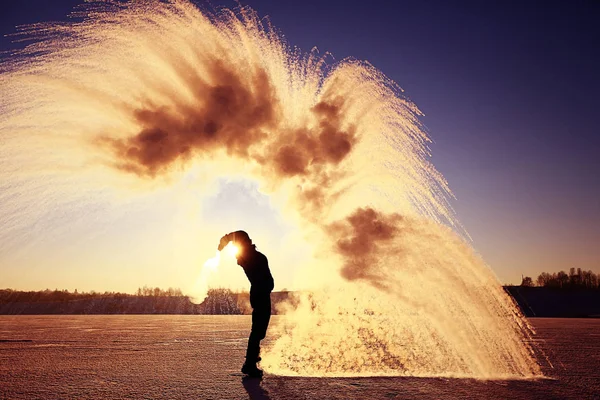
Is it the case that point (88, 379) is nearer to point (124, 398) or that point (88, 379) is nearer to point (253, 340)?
point (124, 398)

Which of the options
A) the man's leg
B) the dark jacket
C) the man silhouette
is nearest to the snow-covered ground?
the man's leg

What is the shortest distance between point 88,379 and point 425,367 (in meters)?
6.50

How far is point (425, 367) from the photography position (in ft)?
30.4

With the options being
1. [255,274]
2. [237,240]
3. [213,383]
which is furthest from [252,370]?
[237,240]

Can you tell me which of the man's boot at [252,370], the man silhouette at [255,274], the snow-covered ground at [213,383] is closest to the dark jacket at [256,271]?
the man silhouette at [255,274]

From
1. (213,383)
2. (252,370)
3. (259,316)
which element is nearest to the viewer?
(213,383)

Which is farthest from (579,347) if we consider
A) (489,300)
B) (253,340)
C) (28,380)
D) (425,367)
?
(28,380)

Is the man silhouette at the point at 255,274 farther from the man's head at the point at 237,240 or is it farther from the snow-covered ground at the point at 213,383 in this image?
the snow-covered ground at the point at 213,383

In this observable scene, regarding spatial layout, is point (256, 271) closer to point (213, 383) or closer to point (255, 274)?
point (255, 274)

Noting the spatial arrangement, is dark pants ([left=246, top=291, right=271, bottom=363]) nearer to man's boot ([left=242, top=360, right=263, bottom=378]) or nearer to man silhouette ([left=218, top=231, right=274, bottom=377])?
man silhouette ([left=218, top=231, right=274, bottom=377])

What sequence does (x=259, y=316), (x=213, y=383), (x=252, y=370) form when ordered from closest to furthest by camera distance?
(x=213, y=383) → (x=252, y=370) → (x=259, y=316)

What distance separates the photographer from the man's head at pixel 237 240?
777cm

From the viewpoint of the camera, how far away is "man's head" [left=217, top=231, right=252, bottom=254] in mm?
7766

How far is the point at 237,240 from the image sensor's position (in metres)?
7.78
